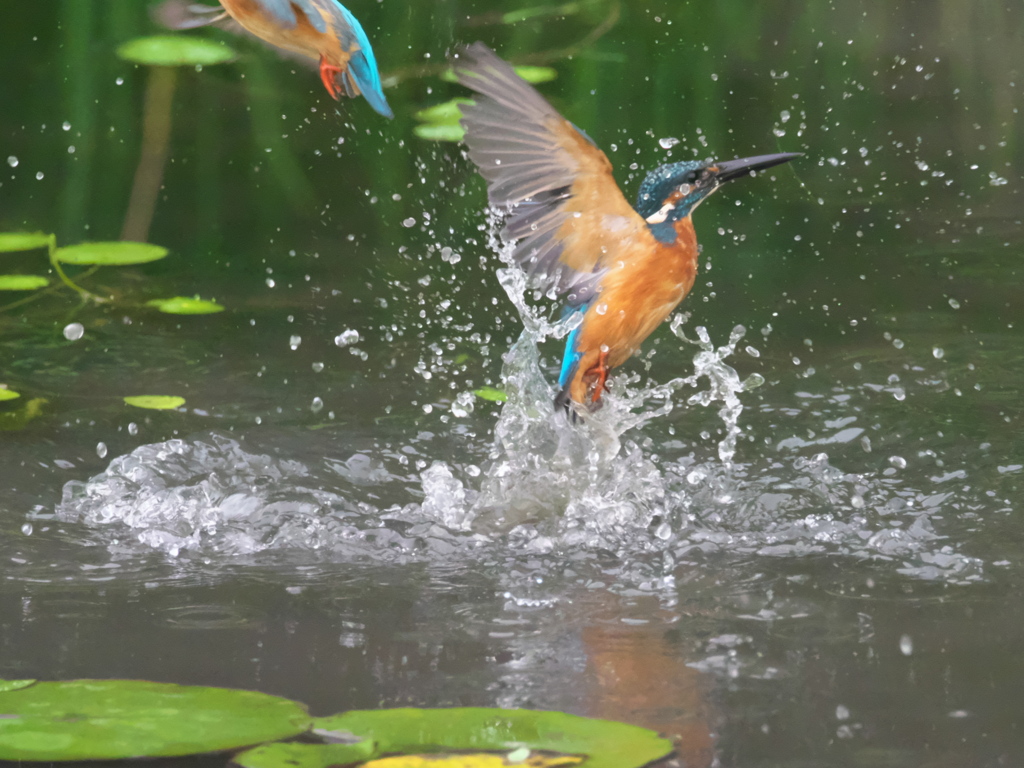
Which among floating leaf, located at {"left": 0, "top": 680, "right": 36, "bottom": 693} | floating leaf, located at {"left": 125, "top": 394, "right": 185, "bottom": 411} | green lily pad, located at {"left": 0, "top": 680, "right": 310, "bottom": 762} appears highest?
floating leaf, located at {"left": 125, "top": 394, "right": 185, "bottom": 411}

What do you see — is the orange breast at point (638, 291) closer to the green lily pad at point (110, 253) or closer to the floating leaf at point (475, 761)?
the floating leaf at point (475, 761)

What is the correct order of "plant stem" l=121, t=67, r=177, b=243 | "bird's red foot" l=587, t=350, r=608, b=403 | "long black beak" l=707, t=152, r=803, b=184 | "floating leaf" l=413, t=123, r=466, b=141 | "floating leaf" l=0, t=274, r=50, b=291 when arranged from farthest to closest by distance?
"plant stem" l=121, t=67, r=177, b=243, "floating leaf" l=0, t=274, r=50, b=291, "floating leaf" l=413, t=123, r=466, b=141, "bird's red foot" l=587, t=350, r=608, b=403, "long black beak" l=707, t=152, r=803, b=184

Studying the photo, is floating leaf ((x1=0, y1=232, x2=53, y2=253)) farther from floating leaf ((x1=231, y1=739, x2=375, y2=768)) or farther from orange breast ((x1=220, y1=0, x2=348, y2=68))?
floating leaf ((x1=231, y1=739, x2=375, y2=768))

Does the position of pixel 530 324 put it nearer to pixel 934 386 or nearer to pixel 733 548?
pixel 733 548

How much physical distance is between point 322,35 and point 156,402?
157cm

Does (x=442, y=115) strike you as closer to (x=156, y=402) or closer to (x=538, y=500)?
(x=156, y=402)

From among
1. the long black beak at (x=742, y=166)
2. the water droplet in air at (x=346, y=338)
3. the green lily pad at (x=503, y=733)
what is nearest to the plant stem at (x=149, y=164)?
the water droplet in air at (x=346, y=338)

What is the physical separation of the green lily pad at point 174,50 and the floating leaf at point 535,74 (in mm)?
693

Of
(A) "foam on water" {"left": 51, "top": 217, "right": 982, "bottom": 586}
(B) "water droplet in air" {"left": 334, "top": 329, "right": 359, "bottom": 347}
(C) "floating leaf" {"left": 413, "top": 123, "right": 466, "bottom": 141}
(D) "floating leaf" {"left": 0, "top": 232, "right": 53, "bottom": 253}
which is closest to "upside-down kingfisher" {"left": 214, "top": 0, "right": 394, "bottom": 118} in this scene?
(A) "foam on water" {"left": 51, "top": 217, "right": 982, "bottom": 586}

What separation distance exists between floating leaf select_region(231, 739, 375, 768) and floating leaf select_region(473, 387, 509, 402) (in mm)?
1675

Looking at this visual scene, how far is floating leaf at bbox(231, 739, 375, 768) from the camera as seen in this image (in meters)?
1.42

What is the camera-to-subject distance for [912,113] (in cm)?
436

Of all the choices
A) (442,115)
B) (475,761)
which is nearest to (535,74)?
(442,115)

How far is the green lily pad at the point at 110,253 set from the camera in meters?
3.46
